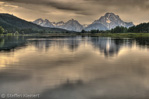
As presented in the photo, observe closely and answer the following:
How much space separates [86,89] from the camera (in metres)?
17.9

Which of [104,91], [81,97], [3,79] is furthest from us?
[3,79]

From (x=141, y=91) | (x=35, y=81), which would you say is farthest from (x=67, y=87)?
(x=141, y=91)

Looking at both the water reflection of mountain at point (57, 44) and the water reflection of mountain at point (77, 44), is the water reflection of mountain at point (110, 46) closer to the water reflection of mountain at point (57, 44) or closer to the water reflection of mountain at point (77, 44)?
the water reflection of mountain at point (77, 44)

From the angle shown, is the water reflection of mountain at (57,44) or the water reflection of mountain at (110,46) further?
the water reflection of mountain at (57,44)

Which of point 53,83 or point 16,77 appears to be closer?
point 53,83

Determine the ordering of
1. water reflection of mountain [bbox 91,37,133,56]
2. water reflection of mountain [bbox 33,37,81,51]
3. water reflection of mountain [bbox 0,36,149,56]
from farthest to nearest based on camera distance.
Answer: water reflection of mountain [bbox 33,37,81,51] < water reflection of mountain [bbox 0,36,149,56] < water reflection of mountain [bbox 91,37,133,56]

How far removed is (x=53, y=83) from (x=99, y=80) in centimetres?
600

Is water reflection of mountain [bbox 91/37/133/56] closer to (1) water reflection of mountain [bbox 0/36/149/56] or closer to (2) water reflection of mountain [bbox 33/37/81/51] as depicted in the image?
(1) water reflection of mountain [bbox 0/36/149/56]

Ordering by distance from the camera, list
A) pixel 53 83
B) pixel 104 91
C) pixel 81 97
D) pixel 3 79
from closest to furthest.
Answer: pixel 81 97 → pixel 104 91 → pixel 53 83 → pixel 3 79

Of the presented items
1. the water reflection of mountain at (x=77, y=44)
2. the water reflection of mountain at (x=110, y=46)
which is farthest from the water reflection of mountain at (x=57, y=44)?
the water reflection of mountain at (x=110, y=46)

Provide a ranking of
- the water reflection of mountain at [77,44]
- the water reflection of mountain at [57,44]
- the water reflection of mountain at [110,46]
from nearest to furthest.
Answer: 1. the water reflection of mountain at [110,46]
2. the water reflection of mountain at [77,44]
3. the water reflection of mountain at [57,44]

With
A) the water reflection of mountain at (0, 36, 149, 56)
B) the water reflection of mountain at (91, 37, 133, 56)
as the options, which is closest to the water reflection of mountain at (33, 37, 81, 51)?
the water reflection of mountain at (0, 36, 149, 56)

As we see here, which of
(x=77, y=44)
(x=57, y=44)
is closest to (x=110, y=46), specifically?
(x=77, y=44)

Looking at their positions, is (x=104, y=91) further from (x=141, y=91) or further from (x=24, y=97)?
(x=24, y=97)
